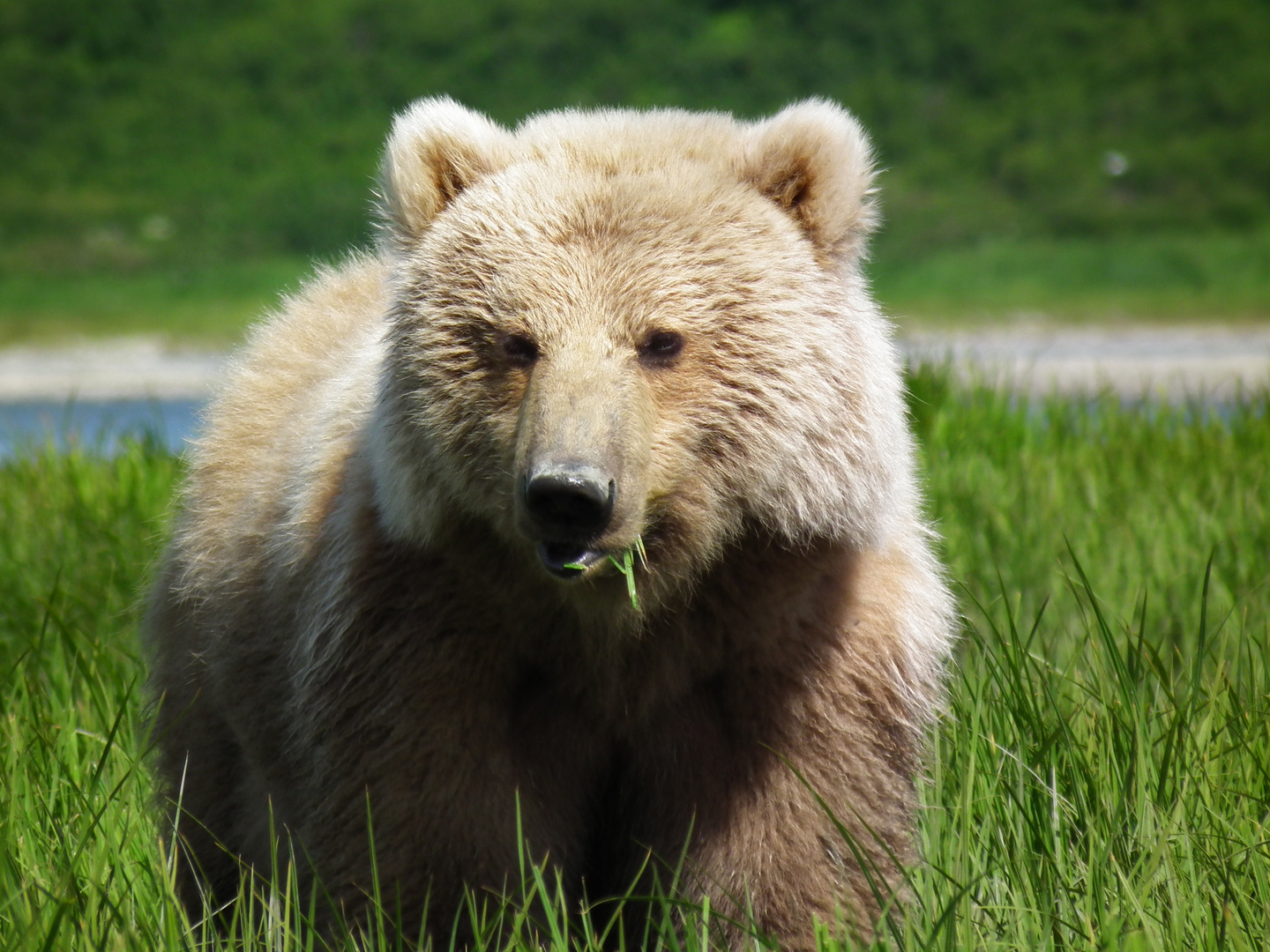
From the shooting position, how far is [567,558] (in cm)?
250

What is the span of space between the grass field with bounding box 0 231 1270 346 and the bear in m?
25.0

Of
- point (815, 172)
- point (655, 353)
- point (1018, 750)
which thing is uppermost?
point (815, 172)

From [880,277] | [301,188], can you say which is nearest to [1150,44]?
[880,277]

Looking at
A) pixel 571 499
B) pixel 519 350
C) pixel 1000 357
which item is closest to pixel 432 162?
pixel 519 350

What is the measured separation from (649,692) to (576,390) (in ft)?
2.10

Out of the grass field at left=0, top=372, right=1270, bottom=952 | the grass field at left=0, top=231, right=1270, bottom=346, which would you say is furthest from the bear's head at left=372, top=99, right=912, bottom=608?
the grass field at left=0, top=231, right=1270, bottom=346

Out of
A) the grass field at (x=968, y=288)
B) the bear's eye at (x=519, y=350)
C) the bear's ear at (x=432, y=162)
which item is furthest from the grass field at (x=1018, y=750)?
the grass field at (x=968, y=288)

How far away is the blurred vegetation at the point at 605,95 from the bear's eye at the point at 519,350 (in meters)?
31.6

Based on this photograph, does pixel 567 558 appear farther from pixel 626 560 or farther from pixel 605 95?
pixel 605 95

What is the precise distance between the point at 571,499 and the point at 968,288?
1136 inches

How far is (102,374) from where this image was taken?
25.1 metres

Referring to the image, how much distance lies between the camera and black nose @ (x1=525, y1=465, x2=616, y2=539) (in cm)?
237

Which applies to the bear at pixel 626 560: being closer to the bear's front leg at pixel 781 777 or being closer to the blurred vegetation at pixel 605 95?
the bear's front leg at pixel 781 777

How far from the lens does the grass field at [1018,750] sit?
8.45ft
